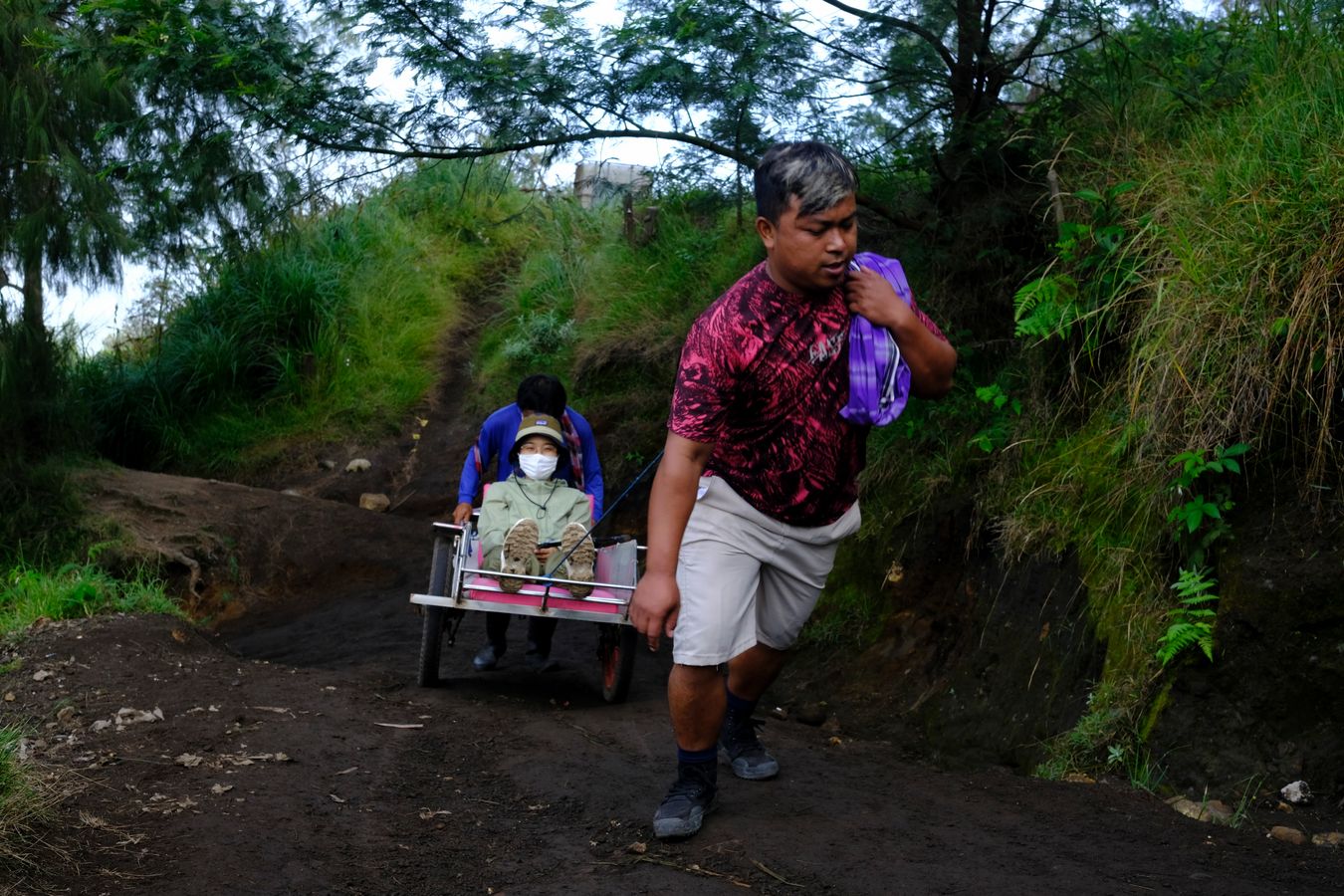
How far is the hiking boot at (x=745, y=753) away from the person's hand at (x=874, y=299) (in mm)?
1827

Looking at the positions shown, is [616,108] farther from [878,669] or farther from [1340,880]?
[1340,880]

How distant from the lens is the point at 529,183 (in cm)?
1944

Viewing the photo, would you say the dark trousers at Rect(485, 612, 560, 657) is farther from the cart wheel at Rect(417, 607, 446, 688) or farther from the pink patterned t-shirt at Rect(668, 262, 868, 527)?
the pink patterned t-shirt at Rect(668, 262, 868, 527)

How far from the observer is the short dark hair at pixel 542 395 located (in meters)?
7.34

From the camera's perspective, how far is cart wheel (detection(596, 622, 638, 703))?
22.5ft

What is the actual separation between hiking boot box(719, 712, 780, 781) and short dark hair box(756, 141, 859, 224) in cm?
206

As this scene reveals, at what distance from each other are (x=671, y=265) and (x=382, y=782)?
7986 mm

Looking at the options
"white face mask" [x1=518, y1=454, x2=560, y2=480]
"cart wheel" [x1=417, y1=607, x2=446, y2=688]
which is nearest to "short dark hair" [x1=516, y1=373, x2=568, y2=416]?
"white face mask" [x1=518, y1=454, x2=560, y2=480]

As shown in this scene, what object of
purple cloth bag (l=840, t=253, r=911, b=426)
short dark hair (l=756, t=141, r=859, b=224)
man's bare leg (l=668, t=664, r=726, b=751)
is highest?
short dark hair (l=756, t=141, r=859, b=224)

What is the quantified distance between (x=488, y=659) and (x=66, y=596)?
2.90m

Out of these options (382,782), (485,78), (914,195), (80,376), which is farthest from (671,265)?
(382,782)

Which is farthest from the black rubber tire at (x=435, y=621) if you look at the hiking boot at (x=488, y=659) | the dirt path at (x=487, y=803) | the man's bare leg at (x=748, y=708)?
the man's bare leg at (x=748, y=708)

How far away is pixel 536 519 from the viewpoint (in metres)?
7.01

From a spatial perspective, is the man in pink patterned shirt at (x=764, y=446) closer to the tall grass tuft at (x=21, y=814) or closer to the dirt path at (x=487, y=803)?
the dirt path at (x=487, y=803)
